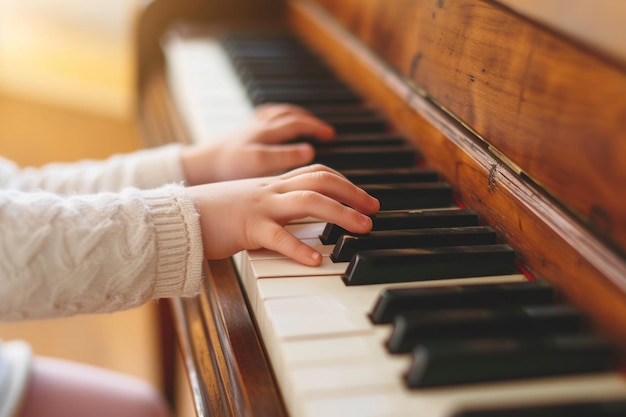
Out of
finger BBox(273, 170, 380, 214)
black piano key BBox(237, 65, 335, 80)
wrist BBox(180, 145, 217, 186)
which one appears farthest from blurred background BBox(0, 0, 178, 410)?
finger BBox(273, 170, 380, 214)

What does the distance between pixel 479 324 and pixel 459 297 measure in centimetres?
6

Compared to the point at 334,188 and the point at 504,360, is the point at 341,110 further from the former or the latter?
the point at 504,360

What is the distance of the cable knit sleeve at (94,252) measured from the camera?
85 centimetres

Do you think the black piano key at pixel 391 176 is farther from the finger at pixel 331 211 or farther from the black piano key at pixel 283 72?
the black piano key at pixel 283 72

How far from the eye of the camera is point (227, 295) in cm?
91

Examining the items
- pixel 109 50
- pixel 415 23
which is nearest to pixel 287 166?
pixel 415 23

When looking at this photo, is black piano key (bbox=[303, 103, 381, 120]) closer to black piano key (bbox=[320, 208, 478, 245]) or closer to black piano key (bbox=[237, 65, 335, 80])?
black piano key (bbox=[237, 65, 335, 80])

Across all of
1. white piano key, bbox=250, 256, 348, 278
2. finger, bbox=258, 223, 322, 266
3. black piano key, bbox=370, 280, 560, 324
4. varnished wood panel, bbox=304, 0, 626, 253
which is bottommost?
white piano key, bbox=250, 256, 348, 278

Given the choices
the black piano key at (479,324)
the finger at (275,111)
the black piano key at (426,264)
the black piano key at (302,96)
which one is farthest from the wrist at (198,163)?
the black piano key at (479,324)

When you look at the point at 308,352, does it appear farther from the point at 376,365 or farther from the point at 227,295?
the point at 227,295

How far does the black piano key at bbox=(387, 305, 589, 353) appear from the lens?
67 centimetres

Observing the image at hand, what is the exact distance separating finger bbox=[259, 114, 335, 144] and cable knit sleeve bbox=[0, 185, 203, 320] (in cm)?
30

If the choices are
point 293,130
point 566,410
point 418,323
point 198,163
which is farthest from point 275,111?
point 566,410

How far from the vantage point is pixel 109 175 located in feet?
4.04
